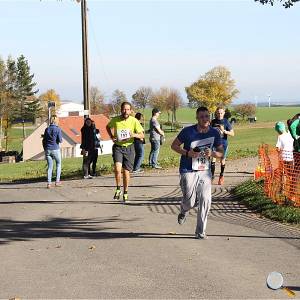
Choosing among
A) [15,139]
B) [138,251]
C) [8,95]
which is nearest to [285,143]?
[138,251]

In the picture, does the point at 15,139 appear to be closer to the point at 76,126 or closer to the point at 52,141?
the point at 76,126

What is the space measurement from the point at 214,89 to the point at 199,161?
94.9 metres

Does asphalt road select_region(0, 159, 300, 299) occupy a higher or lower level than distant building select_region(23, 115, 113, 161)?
higher

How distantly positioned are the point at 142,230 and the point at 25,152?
75271 mm

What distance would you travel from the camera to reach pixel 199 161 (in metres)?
8.07

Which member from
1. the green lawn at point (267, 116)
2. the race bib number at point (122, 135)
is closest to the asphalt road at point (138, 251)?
the race bib number at point (122, 135)

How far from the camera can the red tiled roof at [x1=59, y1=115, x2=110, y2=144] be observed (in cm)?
8381

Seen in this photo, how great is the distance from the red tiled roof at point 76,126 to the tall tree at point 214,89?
20.6 m

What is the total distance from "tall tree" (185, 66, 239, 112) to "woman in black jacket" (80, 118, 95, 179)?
84.3 meters

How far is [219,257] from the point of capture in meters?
7.02

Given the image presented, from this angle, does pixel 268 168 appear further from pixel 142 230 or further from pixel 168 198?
pixel 142 230

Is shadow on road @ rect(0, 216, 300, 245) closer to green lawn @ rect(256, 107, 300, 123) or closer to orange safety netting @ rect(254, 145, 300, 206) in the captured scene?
orange safety netting @ rect(254, 145, 300, 206)

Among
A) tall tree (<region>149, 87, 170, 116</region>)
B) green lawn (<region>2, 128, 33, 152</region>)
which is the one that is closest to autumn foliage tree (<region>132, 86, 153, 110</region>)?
Result: tall tree (<region>149, 87, 170, 116</region>)

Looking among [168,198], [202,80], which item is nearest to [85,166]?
[168,198]
